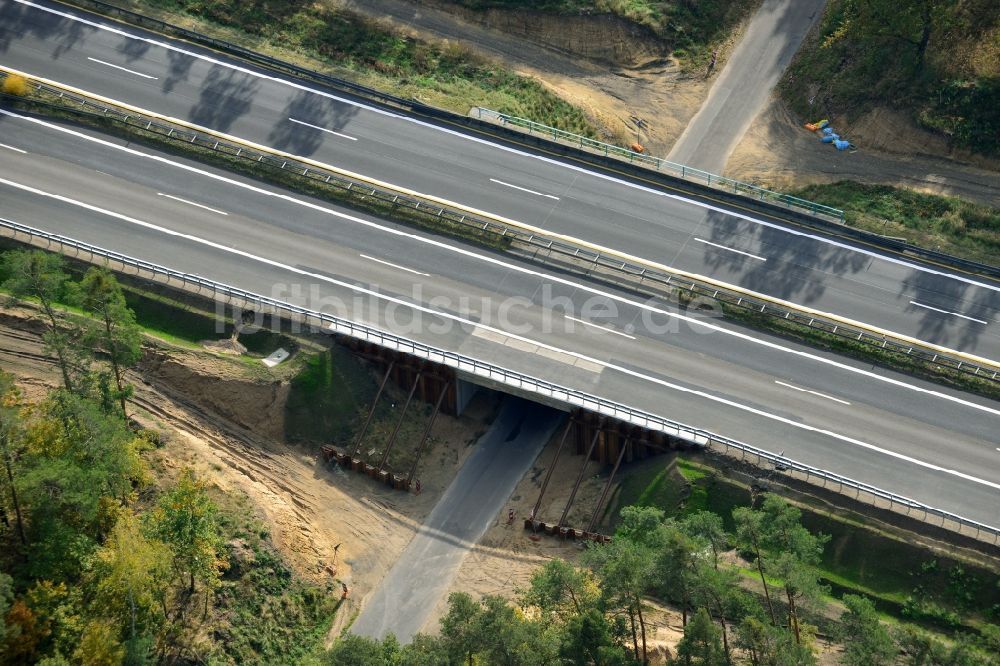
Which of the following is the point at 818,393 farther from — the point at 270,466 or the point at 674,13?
the point at 674,13

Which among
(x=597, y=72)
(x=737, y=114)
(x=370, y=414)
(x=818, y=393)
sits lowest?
(x=370, y=414)

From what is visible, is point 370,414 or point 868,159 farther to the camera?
point 868,159

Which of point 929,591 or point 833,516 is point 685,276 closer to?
point 833,516

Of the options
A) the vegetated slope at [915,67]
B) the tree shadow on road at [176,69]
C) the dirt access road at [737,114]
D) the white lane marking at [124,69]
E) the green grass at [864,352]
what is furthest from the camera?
the dirt access road at [737,114]

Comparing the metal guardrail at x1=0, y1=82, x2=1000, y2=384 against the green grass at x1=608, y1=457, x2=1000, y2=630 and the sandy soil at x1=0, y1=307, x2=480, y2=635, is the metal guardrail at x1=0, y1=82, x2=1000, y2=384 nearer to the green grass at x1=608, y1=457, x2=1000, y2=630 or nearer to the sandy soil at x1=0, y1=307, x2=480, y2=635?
the green grass at x1=608, y1=457, x2=1000, y2=630

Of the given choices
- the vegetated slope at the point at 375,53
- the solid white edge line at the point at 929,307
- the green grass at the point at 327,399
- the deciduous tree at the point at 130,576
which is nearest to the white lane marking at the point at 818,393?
the solid white edge line at the point at 929,307

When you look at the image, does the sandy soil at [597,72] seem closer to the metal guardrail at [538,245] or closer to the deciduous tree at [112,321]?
the metal guardrail at [538,245]

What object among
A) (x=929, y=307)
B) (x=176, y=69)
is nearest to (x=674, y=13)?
(x=929, y=307)
